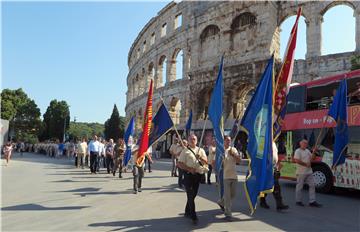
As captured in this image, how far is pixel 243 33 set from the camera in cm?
2858

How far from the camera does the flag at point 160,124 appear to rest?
10.3 m

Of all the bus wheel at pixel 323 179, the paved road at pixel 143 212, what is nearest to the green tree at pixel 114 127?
the paved road at pixel 143 212

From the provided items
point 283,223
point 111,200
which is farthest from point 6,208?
point 283,223

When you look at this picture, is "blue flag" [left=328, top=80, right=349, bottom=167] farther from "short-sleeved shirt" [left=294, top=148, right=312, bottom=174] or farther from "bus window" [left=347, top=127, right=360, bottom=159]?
"short-sleeved shirt" [left=294, top=148, right=312, bottom=174]

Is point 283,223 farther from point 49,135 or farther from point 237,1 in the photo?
point 49,135

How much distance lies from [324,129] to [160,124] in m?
5.39

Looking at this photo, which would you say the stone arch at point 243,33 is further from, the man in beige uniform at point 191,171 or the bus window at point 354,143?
the man in beige uniform at point 191,171

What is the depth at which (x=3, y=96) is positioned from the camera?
66500 millimetres

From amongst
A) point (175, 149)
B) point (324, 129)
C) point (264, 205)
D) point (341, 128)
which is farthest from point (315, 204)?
point (175, 149)

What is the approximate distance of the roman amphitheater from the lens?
971 inches

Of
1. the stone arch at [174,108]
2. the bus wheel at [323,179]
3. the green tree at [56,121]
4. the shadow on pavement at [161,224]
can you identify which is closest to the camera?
the shadow on pavement at [161,224]

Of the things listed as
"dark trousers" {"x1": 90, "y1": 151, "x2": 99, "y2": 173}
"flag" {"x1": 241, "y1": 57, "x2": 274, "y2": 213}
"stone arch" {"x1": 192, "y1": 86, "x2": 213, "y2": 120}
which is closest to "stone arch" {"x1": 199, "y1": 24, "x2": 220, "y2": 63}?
"stone arch" {"x1": 192, "y1": 86, "x2": 213, "y2": 120}

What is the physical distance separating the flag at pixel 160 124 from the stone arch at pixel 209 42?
68.1ft

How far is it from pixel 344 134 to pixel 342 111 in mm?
646
